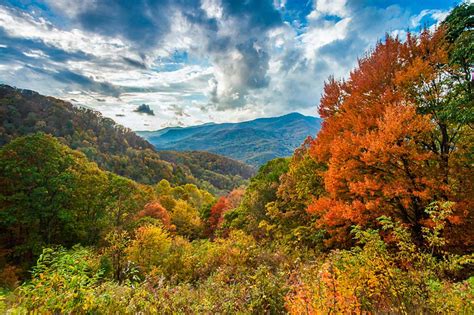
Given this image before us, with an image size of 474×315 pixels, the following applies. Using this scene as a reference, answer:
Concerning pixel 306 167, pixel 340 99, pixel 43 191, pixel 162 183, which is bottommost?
pixel 162 183

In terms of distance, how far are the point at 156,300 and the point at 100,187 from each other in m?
26.9

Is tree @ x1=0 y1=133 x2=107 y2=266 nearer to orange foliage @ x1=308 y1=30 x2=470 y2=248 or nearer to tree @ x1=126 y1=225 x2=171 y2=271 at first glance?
tree @ x1=126 y1=225 x2=171 y2=271

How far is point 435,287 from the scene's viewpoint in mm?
5332

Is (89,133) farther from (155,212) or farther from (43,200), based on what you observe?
(43,200)

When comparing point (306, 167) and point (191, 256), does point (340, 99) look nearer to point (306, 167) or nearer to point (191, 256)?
point (306, 167)

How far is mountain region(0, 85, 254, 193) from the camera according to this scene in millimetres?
103062

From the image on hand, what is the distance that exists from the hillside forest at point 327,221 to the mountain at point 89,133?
79325 millimetres

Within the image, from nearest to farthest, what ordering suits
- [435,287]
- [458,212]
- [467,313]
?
[467,313], [435,287], [458,212]

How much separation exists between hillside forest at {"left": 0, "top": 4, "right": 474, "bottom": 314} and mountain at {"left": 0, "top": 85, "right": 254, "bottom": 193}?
79.3 metres

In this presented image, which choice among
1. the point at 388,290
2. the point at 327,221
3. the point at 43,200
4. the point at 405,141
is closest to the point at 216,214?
the point at 43,200

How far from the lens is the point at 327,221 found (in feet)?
40.1

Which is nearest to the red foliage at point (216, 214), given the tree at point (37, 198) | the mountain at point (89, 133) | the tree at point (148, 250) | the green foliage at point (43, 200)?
the green foliage at point (43, 200)

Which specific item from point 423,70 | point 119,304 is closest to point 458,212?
point 423,70

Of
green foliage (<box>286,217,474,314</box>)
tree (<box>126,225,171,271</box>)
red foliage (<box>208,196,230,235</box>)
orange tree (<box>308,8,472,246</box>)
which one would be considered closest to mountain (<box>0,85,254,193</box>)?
red foliage (<box>208,196,230,235</box>)
